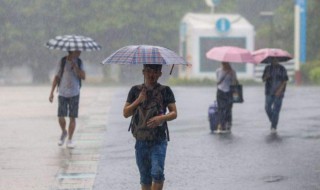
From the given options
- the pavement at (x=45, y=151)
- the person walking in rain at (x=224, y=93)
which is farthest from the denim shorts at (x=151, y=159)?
the person walking in rain at (x=224, y=93)

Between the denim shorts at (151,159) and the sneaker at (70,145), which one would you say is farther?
the sneaker at (70,145)

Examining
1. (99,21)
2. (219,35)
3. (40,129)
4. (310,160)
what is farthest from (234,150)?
(99,21)

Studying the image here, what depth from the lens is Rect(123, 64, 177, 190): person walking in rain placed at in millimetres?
7496

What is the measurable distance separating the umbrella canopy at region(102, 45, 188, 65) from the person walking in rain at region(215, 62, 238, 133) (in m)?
8.14

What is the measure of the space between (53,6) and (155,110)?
50875mm

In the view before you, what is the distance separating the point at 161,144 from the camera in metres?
7.59

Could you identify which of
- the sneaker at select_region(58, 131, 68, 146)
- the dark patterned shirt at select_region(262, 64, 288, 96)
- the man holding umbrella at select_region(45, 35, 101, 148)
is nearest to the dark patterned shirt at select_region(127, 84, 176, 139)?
the man holding umbrella at select_region(45, 35, 101, 148)

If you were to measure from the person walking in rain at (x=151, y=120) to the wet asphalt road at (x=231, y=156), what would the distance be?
6.71 ft

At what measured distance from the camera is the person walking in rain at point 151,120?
7.50 meters

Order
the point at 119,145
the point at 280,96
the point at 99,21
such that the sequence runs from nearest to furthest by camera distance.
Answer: the point at 119,145, the point at 280,96, the point at 99,21

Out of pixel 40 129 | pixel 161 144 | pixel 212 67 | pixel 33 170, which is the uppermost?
pixel 161 144

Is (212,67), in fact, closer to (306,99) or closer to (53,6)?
(53,6)

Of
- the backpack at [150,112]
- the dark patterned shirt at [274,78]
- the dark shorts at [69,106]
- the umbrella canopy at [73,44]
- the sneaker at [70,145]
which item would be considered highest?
the backpack at [150,112]

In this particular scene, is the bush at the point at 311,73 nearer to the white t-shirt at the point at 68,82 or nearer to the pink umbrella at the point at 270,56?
the pink umbrella at the point at 270,56
